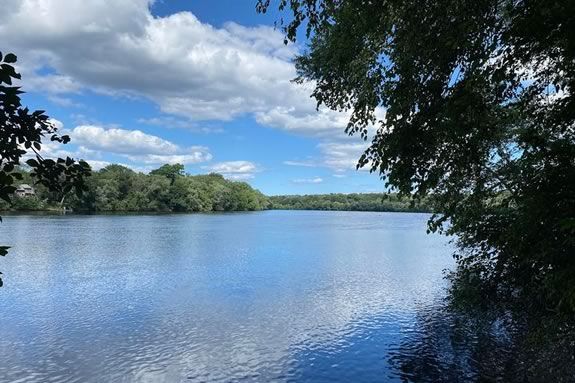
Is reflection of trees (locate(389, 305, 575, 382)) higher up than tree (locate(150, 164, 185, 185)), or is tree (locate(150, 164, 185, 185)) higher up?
tree (locate(150, 164, 185, 185))

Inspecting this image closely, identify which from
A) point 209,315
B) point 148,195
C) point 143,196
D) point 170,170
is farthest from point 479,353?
point 170,170

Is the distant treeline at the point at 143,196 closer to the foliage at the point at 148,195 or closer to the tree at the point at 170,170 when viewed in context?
the foliage at the point at 148,195

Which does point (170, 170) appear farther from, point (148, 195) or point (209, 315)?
point (209, 315)

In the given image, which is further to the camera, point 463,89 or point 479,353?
point 479,353

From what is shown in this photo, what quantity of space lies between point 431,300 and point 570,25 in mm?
19595

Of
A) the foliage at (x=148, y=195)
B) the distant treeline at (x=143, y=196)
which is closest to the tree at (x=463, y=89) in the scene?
the distant treeline at (x=143, y=196)

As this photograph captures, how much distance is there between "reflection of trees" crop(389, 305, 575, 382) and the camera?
10.4 m

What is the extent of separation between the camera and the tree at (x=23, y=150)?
264 cm

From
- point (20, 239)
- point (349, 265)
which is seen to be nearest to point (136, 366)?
point (349, 265)

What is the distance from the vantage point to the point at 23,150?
2928mm

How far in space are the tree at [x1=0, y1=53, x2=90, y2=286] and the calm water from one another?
1045 centimetres

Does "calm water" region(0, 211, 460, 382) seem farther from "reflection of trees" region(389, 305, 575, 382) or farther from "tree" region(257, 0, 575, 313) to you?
"tree" region(257, 0, 575, 313)

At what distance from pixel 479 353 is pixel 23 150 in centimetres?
1457

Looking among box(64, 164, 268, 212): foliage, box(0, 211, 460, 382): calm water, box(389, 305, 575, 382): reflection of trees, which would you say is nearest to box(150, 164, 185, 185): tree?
box(64, 164, 268, 212): foliage
